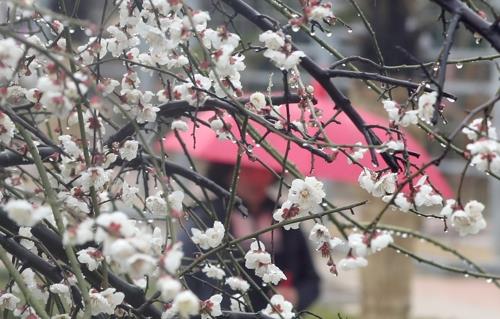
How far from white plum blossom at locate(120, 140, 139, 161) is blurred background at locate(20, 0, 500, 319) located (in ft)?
1.28

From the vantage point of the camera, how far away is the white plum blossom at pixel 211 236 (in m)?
1.87

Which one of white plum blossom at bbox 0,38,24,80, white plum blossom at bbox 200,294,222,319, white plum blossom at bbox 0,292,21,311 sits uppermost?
white plum blossom at bbox 0,38,24,80

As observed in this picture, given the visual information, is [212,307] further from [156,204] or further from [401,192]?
[401,192]

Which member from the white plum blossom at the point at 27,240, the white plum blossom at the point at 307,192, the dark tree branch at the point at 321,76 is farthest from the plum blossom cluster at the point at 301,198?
the white plum blossom at the point at 27,240

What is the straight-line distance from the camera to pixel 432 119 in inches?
60.6

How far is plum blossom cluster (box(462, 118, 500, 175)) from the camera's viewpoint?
1418 mm

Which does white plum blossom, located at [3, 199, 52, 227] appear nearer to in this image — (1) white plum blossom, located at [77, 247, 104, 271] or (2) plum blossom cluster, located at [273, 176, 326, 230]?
(1) white plum blossom, located at [77, 247, 104, 271]

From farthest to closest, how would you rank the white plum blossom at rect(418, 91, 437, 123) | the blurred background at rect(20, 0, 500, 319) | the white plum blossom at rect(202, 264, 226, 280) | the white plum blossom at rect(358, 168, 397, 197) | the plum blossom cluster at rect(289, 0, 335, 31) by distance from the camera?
the blurred background at rect(20, 0, 500, 319), the white plum blossom at rect(202, 264, 226, 280), the white plum blossom at rect(358, 168, 397, 197), the plum blossom cluster at rect(289, 0, 335, 31), the white plum blossom at rect(418, 91, 437, 123)

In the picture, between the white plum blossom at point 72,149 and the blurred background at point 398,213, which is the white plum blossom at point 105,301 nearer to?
the white plum blossom at point 72,149

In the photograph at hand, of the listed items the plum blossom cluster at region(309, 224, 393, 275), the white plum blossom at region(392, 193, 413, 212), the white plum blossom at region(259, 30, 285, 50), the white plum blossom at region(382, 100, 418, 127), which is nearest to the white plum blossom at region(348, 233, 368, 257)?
the plum blossom cluster at region(309, 224, 393, 275)

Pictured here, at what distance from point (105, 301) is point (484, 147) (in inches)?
24.1

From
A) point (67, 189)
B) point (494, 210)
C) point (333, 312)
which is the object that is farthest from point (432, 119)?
point (494, 210)

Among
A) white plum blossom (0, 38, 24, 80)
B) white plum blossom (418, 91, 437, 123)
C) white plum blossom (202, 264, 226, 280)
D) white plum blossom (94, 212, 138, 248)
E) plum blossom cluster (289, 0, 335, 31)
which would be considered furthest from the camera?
white plum blossom (202, 264, 226, 280)

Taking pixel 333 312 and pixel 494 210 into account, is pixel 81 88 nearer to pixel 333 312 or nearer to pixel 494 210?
pixel 333 312
